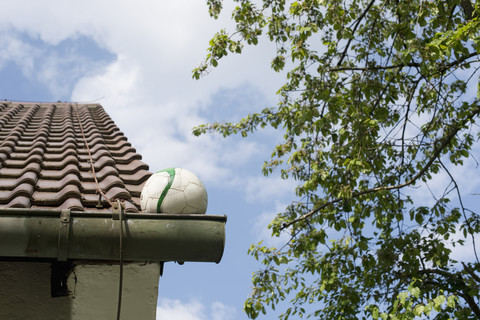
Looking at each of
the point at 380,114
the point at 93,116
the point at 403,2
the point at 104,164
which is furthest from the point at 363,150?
the point at 104,164

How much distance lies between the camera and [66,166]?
418 centimetres

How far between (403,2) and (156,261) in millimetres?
→ 7313

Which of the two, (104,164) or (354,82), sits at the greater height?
(354,82)

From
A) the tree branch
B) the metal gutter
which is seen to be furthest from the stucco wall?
the tree branch

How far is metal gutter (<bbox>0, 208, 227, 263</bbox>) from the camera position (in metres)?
2.69

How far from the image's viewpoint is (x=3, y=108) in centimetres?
872

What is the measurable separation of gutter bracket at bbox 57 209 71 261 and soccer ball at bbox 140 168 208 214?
1.80 ft

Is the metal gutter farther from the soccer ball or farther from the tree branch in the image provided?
the tree branch

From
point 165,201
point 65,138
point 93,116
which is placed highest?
point 93,116

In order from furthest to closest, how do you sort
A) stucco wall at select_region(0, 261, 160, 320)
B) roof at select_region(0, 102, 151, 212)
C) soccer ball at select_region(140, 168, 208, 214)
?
roof at select_region(0, 102, 151, 212) → soccer ball at select_region(140, 168, 208, 214) → stucco wall at select_region(0, 261, 160, 320)

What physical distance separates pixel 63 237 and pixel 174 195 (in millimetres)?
687

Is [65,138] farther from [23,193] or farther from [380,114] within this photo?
[380,114]

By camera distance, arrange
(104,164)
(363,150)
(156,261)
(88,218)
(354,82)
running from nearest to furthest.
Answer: (88,218) < (156,261) < (104,164) < (363,150) < (354,82)

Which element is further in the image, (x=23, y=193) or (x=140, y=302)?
(x=23, y=193)
